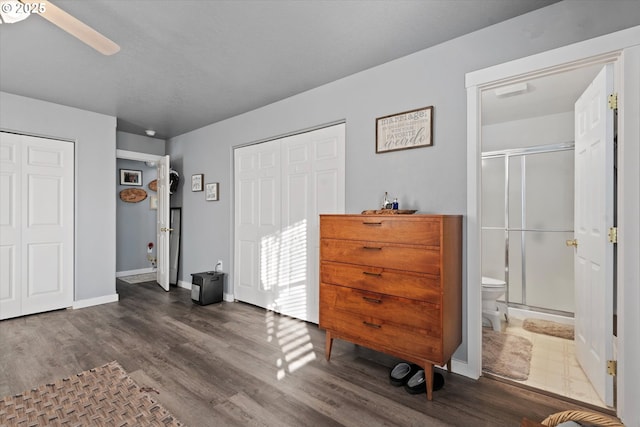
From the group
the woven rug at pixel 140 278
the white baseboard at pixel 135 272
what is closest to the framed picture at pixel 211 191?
the woven rug at pixel 140 278

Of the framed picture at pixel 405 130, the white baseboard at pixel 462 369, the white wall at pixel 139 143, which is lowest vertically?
the white baseboard at pixel 462 369

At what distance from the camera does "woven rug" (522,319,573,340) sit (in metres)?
3.10

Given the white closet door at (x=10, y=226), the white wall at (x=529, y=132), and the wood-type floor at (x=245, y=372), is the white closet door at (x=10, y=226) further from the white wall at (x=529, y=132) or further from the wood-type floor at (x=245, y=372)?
the white wall at (x=529, y=132)

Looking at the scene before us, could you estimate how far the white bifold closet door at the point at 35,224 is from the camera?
354cm

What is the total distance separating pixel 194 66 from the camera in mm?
2791

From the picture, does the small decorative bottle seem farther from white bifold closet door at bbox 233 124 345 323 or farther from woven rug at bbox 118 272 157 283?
woven rug at bbox 118 272 157 283

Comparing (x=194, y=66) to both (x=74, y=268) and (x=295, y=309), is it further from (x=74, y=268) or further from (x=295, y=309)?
(x=74, y=268)

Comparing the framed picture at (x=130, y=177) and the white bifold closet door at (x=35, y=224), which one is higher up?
the framed picture at (x=130, y=177)

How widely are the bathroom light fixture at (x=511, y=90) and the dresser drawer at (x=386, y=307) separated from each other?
2.08m

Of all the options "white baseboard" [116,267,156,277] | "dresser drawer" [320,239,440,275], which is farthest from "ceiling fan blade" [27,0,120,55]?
"white baseboard" [116,267,156,277]

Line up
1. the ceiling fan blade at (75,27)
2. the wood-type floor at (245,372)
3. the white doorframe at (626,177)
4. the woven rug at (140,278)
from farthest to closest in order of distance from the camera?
the woven rug at (140,278)
the wood-type floor at (245,372)
the white doorframe at (626,177)
the ceiling fan blade at (75,27)

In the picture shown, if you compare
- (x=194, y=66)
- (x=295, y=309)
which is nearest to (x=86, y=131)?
(x=194, y=66)

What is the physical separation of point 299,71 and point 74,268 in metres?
3.63

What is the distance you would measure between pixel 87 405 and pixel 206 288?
2.13 metres
